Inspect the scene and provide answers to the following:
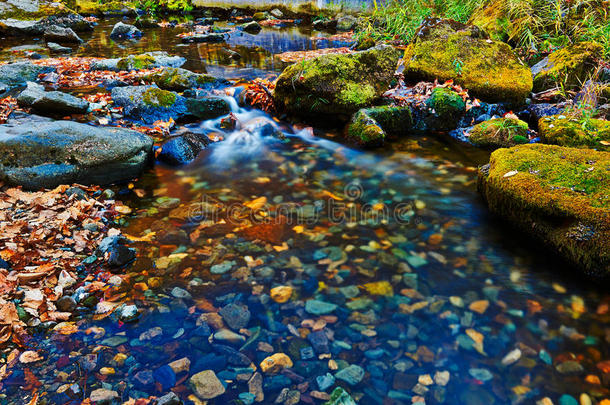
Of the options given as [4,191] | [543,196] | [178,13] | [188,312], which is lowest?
[188,312]

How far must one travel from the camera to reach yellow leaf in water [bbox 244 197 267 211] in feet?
13.5

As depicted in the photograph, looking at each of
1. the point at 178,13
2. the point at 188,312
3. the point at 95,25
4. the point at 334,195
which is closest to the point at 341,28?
the point at 178,13

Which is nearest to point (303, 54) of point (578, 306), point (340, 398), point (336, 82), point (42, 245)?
point (336, 82)

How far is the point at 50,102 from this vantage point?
5.91 meters

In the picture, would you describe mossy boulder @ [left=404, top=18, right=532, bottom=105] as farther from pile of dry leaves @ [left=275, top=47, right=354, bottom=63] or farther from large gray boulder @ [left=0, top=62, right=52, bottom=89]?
Result: large gray boulder @ [left=0, top=62, right=52, bottom=89]

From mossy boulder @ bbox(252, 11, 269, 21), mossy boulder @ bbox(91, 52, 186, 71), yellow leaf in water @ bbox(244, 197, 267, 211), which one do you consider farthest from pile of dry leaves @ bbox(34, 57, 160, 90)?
mossy boulder @ bbox(252, 11, 269, 21)

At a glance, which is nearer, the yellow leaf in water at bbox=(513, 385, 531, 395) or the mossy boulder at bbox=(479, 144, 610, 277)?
the yellow leaf in water at bbox=(513, 385, 531, 395)

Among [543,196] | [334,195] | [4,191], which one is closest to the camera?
[543,196]

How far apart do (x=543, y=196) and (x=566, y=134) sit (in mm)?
2628

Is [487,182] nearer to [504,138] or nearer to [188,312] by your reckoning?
[504,138]

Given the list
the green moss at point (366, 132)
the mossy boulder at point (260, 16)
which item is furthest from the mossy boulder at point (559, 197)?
the mossy boulder at point (260, 16)

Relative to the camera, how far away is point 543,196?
333 centimetres

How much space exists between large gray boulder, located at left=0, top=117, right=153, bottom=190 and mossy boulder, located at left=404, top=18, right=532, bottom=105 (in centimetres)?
556

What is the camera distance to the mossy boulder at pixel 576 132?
496 centimetres
